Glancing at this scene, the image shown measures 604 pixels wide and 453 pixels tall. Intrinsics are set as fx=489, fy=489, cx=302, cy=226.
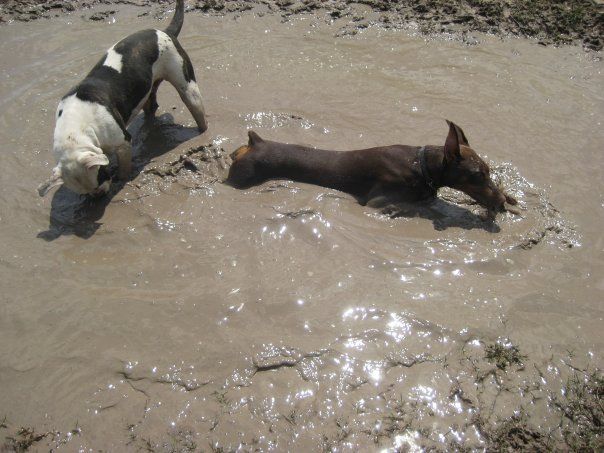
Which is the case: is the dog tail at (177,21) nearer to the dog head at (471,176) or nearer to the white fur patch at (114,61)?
the white fur patch at (114,61)

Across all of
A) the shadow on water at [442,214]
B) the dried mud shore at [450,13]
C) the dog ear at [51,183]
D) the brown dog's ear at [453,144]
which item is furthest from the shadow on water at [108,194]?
the dried mud shore at [450,13]

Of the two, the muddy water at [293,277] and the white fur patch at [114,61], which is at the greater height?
the white fur patch at [114,61]

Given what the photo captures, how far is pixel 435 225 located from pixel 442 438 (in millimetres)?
2415

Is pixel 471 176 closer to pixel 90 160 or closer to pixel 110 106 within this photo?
pixel 90 160

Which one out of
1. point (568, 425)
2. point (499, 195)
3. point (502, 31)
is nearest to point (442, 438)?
point (568, 425)

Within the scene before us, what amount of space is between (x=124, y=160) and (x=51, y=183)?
3.42ft

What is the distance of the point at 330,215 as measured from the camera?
17.3 ft

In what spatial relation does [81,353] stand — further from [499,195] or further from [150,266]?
[499,195]

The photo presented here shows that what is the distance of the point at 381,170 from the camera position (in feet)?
18.1

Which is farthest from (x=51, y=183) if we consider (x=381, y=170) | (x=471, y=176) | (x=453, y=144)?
(x=471, y=176)

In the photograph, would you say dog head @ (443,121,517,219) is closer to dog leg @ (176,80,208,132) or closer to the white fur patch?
dog leg @ (176,80,208,132)

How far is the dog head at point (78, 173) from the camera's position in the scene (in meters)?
5.04

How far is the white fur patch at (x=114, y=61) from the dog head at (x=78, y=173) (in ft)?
4.44

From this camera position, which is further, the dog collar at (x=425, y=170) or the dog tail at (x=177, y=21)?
the dog tail at (x=177, y=21)
